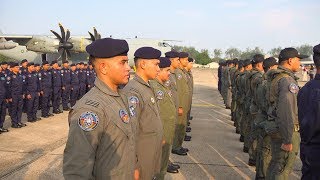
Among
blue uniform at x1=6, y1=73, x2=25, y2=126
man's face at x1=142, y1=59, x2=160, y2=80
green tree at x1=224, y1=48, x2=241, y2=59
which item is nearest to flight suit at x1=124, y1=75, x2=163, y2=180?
man's face at x1=142, y1=59, x2=160, y2=80

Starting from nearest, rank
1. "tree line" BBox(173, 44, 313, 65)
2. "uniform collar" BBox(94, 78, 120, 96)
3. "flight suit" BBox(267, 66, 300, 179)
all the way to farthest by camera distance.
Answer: "uniform collar" BBox(94, 78, 120, 96), "flight suit" BBox(267, 66, 300, 179), "tree line" BBox(173, 44, 313, 65)

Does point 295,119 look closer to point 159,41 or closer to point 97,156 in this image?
point 97,156

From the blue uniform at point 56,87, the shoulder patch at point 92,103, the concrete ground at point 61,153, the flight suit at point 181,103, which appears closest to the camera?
the shoulder patch at point 92,103

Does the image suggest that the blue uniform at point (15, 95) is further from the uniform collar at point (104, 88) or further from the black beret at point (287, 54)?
the uniform collar at point (104, 88)

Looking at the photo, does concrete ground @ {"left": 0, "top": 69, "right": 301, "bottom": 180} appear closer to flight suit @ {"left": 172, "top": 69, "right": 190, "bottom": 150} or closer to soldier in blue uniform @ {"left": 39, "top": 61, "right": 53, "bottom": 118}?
flight suit @ {"left": 172, "top": 69, "right": 190, "bottom": 150}

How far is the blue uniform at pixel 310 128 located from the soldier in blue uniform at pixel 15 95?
8.76 m

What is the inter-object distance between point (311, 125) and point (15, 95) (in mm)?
9044

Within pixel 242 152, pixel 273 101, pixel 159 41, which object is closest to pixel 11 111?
pixel 242 152

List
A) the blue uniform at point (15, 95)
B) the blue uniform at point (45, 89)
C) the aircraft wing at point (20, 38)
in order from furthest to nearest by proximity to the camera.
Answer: the aircraft wing at point (20, 38) → the blue uniform at point (45, 89) → the blue uniform at point (15, 95)

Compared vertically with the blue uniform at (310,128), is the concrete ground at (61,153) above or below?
below

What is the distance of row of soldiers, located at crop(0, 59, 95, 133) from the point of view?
9797 mm

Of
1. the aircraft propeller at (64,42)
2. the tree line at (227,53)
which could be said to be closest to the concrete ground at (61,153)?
the aircraft propeller at (64,42)

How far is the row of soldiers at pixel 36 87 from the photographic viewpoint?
32.1 feet

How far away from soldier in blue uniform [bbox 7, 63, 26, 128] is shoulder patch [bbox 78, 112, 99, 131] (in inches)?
332
